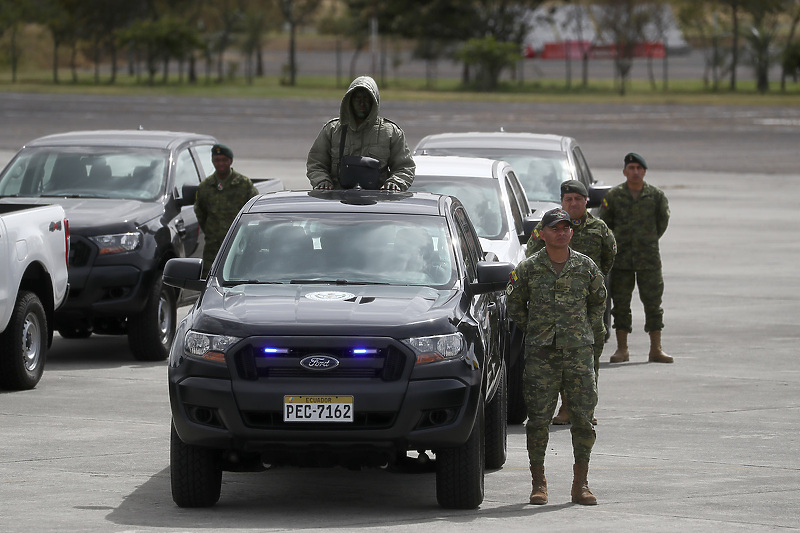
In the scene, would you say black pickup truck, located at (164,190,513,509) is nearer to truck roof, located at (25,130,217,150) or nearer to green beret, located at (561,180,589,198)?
green beret, located at (561,180,589,198)

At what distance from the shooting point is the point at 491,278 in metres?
8.05

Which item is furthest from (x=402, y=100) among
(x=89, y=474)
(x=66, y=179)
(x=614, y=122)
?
(x=89, y=474)

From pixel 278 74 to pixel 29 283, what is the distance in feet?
242

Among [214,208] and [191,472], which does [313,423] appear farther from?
[214,208]

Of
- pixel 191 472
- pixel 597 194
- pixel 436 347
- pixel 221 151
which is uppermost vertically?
pixel 221 151

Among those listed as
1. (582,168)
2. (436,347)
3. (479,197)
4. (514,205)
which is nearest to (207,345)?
(436,347)

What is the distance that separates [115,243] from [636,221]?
4.58 metres

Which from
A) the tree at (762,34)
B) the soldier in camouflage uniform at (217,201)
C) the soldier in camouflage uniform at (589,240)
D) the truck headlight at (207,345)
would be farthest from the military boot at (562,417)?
the tree at (762,34)

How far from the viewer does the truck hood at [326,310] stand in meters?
7.24

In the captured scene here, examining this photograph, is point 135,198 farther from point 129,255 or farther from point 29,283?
point 29,283

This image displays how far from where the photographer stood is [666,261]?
66.0 feet

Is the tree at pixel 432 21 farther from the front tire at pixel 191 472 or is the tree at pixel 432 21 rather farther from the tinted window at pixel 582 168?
the front tire at pixel 191 472

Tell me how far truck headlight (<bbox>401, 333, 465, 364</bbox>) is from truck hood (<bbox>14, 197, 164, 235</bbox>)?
6.16 metres

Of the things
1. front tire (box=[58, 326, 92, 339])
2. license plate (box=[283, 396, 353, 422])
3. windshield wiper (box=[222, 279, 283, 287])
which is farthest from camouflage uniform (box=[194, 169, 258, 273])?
license plate (box=[283, 396, 353, 422])
